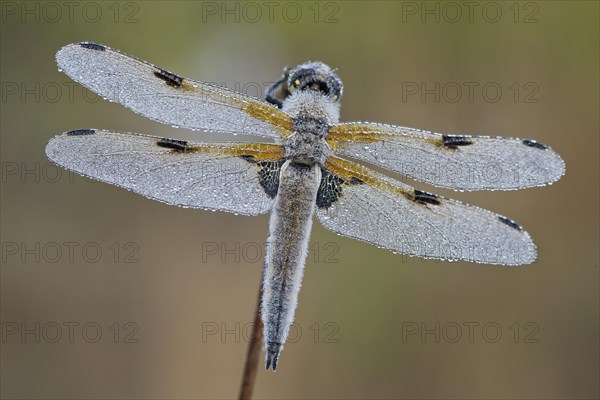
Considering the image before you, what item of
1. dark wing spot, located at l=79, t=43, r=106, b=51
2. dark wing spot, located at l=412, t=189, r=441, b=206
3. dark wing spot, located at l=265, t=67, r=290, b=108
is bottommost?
dark wing spot, located at l=412, t=189, r=441, b=206

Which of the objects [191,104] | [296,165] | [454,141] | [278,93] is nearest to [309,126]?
[296,165]

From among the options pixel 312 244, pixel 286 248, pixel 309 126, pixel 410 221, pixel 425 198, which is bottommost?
pixel 286 248

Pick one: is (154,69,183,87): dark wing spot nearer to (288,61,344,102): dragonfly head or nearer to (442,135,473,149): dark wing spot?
(288,61,344,102): dragonfly head

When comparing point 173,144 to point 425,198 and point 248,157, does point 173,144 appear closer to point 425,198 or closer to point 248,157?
point 248,157

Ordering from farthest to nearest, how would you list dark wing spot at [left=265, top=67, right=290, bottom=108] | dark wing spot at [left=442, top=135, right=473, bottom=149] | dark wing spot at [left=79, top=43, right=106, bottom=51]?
dark wing spot at [left=265, top=67, right=290, bottom=108] < dark wing spot at [left=442, top=135, right=473, bottom=149] < dark wing spot at [left=79, top=43, right=106, bottom=51]

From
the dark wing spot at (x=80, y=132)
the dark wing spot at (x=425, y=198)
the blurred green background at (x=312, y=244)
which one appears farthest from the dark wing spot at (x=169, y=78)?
the blurred green background at (x=312, y=244)

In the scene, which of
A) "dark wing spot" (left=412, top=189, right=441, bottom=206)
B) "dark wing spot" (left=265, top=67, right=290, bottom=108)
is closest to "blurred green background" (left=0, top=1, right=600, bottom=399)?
"dark wing spot" (left=265, top=67, right=290, bottom=108)
